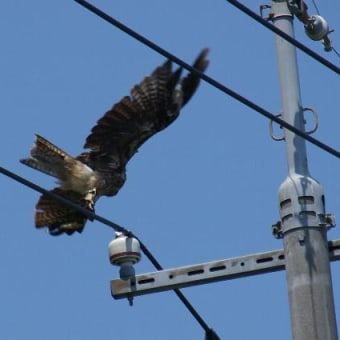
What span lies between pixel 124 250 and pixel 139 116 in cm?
412

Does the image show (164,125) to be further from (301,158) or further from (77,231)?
(301,158)

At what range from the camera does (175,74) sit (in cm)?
1030

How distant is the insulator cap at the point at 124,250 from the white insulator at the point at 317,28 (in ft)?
4.70

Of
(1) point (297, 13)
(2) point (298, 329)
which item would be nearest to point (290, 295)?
(2) point (298, 329)

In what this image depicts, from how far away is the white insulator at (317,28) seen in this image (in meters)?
7.05

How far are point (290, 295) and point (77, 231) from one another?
5.65 metres

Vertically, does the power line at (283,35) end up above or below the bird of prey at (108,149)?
below

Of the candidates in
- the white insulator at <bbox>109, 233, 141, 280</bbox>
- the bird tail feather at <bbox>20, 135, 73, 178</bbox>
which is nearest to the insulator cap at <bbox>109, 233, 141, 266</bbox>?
the white insulator at <bbox>109, 233, 141, 280</bbox>

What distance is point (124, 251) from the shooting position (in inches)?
271

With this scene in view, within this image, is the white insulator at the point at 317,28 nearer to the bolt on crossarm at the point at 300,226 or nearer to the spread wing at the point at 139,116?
the bolt on crossarm at the point at 300,226

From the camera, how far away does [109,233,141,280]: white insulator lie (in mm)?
6770

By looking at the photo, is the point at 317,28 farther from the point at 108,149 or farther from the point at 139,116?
→ the point at 108,149

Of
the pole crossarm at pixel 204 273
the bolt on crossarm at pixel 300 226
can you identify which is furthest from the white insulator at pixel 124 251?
the bolt on crossarm at pixel 300 226

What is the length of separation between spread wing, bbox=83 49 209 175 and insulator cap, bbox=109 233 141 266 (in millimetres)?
3341
